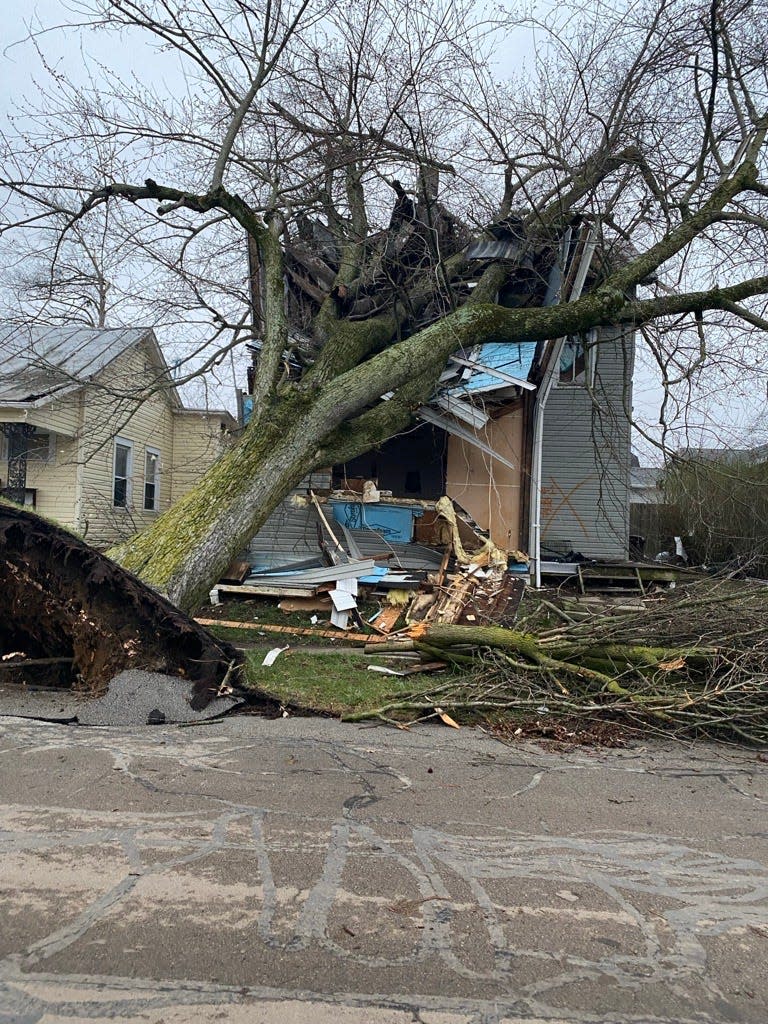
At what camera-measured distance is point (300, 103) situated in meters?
10.4

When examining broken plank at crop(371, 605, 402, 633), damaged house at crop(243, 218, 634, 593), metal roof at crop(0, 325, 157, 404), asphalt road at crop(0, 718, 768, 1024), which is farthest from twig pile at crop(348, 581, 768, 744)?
metal roof at crop(0, 325, 157, 404)

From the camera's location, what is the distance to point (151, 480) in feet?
68.3

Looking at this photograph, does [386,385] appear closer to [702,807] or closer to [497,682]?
[497,682]

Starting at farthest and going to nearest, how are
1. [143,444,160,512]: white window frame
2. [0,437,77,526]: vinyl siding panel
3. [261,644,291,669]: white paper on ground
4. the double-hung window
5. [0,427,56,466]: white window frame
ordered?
the double-hung window < [143,444,160,512]: white window frame < [0,437,77,526]: vinyl siding panel < [0,427,56,466]: white window frame < [261,644,291,669]: white paper on ground

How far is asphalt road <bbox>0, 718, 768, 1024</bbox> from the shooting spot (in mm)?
2424

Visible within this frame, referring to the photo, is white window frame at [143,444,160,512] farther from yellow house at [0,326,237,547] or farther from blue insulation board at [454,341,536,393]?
blue insulation board at [454,341,536,393]

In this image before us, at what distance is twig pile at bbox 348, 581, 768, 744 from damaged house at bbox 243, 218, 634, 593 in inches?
171

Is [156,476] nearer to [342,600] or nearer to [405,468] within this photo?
[405,468]

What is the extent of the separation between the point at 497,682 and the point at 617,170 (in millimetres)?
7808

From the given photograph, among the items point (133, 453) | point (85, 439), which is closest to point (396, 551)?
point (85, 439)

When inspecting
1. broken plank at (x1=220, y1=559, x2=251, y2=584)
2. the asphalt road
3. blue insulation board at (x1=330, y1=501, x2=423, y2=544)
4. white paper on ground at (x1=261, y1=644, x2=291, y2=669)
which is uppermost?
blue insulation board at (x1=330, y1=501, x2=423, y2=544)

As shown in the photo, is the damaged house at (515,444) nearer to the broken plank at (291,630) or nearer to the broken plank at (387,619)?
the broken plank at (387,619)

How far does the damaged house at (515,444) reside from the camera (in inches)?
448

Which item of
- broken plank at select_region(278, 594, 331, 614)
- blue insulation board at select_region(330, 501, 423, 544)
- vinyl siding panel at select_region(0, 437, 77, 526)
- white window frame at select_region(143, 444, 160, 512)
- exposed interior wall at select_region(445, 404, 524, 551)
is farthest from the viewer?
white window frame at select_region(143, 444, 160, 512)
